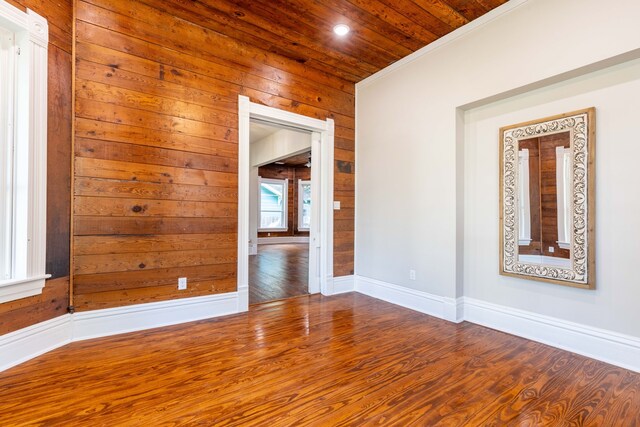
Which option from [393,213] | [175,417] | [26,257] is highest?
[393,213]

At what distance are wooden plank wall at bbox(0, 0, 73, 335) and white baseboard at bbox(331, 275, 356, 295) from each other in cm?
281

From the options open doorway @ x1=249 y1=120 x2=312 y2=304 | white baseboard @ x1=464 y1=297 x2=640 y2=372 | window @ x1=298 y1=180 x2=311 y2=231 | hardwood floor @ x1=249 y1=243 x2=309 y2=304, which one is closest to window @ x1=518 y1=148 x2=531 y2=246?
white baseboard @ x1=464 y1=297 x2=640 y2=372

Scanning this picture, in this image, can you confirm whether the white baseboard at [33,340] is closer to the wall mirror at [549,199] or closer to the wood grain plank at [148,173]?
the wood grain plank at [148,173]

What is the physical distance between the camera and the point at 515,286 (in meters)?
2.81

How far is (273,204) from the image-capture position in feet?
35.3

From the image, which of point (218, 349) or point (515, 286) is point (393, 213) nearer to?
point (515, 286)

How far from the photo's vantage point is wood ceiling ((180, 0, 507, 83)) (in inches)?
106

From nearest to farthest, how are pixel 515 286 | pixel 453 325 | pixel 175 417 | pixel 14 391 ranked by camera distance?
pixel 175 417
pixel 14 391
pixel 515 286
pixel 453 325

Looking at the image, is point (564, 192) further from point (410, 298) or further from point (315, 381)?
point (315, 381)

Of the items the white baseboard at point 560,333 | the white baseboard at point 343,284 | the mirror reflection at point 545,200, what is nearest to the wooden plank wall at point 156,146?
the white baseboard at point 343,284

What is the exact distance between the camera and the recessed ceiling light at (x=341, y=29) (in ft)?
9.81

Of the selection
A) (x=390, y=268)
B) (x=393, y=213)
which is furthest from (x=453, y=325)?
Answer: (x=393, y=213)

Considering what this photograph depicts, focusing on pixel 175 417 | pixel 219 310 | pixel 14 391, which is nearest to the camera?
pixel 175 417

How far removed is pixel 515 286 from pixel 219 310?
2896mm
